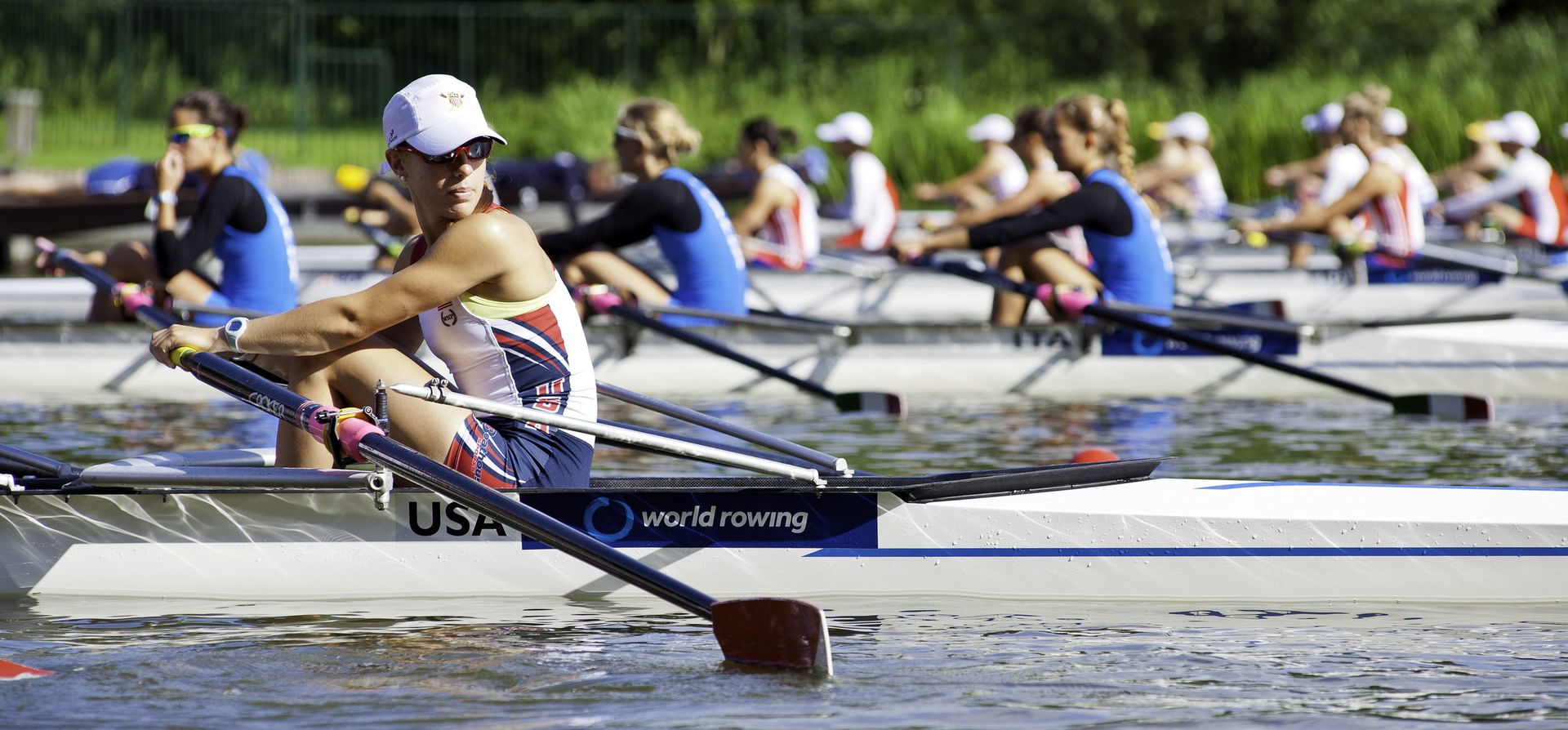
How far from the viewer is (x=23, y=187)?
17703 mm

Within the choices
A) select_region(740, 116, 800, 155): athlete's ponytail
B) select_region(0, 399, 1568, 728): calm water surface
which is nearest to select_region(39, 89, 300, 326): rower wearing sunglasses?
select_region(0, 399, 1568, 728): calm water surface

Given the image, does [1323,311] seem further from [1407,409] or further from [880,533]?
[880,533]

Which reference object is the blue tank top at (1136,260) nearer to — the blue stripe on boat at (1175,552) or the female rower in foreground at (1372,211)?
the female rower in foreground at (1372,211)

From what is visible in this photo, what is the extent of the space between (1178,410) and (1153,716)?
5.38 meters

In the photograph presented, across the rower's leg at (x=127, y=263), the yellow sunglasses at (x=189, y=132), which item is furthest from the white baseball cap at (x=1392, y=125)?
the yellow sunglasses at (x=189, y=132)

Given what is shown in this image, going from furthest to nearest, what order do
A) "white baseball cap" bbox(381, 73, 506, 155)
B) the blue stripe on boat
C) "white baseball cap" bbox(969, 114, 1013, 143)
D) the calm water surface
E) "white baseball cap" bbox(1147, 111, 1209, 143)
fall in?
1. "white baseball cap" bbox(1147, 111, 1209, 143)
2. "white baseball cap" bbox(969, 114, 1013, 143)
3. the blue stripe on boat
4. "white baseball cap" bbox(381, 73, 506, 155)
5. the calm water surface

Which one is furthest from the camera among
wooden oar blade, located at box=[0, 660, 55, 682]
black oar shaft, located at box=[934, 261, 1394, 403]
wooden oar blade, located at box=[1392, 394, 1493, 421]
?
black oar shaft, located at box=[934, 261, 1394, 403]

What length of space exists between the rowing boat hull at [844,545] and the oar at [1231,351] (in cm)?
329

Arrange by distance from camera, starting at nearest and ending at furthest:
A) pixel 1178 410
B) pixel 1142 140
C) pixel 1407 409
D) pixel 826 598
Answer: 1. pixel 826 598
2. pixel 1407 409
3. pixel 1178 410
4. pixel 1142 140

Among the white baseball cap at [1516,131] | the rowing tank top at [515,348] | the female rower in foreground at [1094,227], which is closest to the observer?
the rowing tank top at [515,348]

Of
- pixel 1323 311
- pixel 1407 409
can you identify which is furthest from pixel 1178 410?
pixel 1323 311

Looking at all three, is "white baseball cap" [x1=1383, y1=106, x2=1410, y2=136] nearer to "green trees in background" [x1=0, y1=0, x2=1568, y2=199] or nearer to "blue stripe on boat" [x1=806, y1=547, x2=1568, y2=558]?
"green trees in background" [x1=0, y1=0, x2=1568, y2=199]

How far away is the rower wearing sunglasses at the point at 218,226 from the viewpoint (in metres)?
8.12

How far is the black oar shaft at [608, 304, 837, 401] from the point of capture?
8.68m
